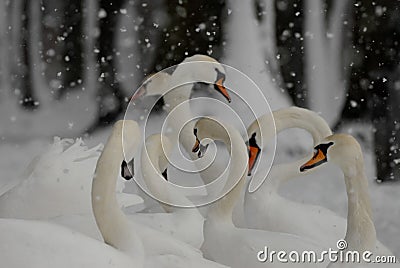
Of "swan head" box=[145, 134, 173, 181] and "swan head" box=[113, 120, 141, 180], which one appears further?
"swan head" box=[145, 134, 173, 181]

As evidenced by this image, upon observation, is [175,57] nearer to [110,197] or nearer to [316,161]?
[316,161]

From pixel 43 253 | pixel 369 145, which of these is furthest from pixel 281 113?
pixel 369 145

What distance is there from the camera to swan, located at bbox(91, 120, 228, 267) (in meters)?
0.80

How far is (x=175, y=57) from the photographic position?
192cm

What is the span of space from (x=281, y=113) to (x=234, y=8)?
0.94 meters

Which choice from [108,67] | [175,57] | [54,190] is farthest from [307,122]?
[108,67]

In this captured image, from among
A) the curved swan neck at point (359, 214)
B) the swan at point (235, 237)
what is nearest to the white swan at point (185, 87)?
the swan at point (235, 237)

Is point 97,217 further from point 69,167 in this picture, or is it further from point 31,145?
point 31,145

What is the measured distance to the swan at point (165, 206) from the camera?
3.26 ft

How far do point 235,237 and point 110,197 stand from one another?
16 centimetres

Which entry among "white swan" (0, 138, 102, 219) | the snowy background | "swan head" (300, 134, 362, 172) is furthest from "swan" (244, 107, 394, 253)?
the snowy background

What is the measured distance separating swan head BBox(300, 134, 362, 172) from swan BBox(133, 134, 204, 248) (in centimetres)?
19

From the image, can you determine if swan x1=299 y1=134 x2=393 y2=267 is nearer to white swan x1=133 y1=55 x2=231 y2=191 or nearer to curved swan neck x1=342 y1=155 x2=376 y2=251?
curved swan neck x1=342 y1=155 x2=376 y2=251

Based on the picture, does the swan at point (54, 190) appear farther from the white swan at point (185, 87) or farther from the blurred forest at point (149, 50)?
the blurred forest at point (149, 50)
